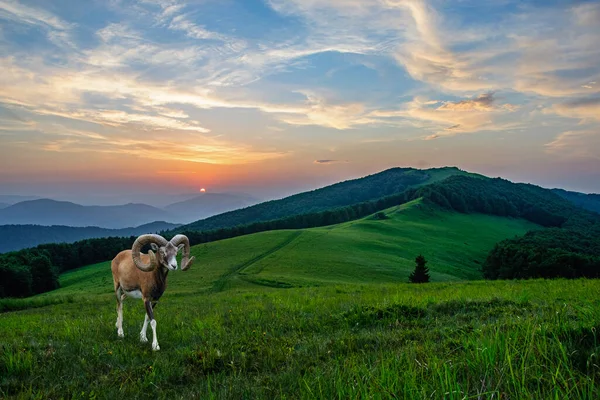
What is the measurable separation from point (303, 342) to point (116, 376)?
152 inches

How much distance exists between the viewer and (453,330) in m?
7.66

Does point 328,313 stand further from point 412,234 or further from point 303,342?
point 412,234

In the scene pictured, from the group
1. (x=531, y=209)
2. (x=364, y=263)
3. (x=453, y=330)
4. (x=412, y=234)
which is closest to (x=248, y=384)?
(x=453, y=330)

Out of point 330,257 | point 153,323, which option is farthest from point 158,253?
point 330,257

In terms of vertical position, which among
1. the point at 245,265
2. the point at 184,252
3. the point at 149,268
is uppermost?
the point at 184,252

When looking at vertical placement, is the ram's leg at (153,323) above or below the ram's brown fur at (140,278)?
below

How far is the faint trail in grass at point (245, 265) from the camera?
49500mm

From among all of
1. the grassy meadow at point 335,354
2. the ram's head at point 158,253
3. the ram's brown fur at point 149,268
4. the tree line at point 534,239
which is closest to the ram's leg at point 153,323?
the ram's brown fur at point 149,268

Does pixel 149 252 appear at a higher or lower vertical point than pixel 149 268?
higher

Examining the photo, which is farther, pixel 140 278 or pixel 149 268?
pixel 140 278

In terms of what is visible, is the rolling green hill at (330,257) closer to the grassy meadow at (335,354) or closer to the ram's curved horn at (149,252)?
the grassy meadow at (335,354)

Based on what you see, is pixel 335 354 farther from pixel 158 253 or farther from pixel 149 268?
pixel 158 253

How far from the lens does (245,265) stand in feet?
215

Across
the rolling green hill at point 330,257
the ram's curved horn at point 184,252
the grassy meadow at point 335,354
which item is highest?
the ram's curved horn at point 184,252
